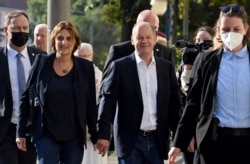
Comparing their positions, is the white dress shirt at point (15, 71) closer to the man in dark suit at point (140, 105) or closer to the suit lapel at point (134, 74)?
the man in dark suit at point (140, 105)

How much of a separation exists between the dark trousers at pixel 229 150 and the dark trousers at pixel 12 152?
7.60 ft

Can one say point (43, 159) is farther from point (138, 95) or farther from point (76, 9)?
point (76, 9)

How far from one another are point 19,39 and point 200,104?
268 centimetres

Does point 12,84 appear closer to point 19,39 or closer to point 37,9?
point 19,39

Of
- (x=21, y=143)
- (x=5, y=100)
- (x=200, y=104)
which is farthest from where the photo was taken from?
(x=5, y=100)

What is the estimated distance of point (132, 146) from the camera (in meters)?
8.09

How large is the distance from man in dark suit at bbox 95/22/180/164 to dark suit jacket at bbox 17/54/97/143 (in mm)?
194

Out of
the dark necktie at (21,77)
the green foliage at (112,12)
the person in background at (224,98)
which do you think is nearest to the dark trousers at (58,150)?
the dark necktie at (21,77)

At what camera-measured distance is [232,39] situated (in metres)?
7.14

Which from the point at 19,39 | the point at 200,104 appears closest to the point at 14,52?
the point at 19,39

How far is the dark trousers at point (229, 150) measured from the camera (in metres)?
7.13

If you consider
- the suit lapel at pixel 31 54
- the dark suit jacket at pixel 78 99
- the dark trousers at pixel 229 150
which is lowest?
the dark trousers at pixel 229 150

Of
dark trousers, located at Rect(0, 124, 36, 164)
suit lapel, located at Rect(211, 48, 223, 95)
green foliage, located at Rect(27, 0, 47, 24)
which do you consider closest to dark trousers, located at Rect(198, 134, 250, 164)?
suit lapel, located at Rect(211, 48, 223, 95)

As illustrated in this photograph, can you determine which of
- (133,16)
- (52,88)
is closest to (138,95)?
(52,88)
